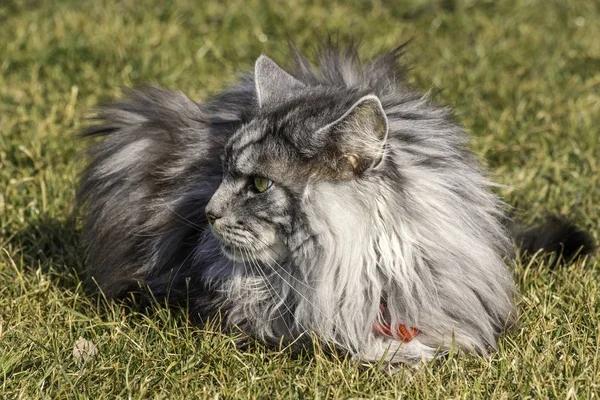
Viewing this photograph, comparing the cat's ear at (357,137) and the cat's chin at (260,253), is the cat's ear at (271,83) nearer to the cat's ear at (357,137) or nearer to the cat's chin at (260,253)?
the cat's ear at (357,137)

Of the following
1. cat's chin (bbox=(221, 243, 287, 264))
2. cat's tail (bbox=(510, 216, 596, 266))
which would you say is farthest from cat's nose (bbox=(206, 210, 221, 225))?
cat's tail (bbox=(510, 216, 596, 266))

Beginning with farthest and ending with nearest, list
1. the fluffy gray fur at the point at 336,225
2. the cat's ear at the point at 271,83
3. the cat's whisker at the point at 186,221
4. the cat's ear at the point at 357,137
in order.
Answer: the cat's whisker at the point at 186,221 → the cat's ear at the point at 271,83 → the fluffy gray fur at the point at 336,225 → the cat's ear at the point at 357,137

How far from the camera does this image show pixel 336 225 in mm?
3162

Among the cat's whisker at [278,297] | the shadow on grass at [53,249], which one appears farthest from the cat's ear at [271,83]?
the shadow on grass at [53,249]

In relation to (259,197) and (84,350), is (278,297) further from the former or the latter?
(84,350)

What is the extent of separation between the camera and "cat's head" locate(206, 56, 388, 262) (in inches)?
122

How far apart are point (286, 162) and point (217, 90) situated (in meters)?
2.70

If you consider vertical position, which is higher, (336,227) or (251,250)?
(336,227)

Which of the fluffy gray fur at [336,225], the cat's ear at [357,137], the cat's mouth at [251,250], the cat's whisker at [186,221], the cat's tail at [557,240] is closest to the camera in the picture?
the cat's ear at [357,137]

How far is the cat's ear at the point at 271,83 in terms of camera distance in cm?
353

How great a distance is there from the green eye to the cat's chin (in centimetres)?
21

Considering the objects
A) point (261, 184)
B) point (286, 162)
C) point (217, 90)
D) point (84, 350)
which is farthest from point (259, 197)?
point (217, 90)

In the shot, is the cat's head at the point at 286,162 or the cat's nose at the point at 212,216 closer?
the cat's head at the point at 286,162

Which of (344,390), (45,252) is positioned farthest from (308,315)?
(45,252)
